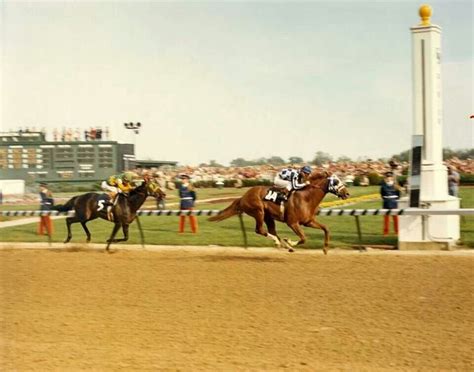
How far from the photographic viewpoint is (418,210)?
1128 cm

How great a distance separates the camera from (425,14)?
11.4m

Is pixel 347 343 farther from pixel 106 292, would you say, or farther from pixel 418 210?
pixel 418 210

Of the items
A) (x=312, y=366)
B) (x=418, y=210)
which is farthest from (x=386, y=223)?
(x=312, y=366)

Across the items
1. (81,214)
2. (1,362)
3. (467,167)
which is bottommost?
(1,362)

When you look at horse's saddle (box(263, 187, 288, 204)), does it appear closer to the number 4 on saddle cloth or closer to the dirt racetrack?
the dirt racetrack

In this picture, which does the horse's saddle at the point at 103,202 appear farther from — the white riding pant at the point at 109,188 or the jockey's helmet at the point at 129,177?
the jockey's helmet at the point at 129,177

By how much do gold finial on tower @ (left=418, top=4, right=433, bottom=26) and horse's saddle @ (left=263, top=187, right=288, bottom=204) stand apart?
3.87 m

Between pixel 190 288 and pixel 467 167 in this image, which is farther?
pixel 467 167

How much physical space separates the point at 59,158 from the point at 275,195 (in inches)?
230

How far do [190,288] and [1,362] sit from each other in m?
3.33

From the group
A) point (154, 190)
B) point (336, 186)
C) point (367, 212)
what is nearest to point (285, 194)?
point (336, 186)

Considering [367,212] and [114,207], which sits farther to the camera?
[114,207]

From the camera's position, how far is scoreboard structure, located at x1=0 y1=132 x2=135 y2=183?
47.9ft

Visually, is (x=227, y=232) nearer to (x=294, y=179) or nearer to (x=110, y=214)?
(x=110, y=214)
